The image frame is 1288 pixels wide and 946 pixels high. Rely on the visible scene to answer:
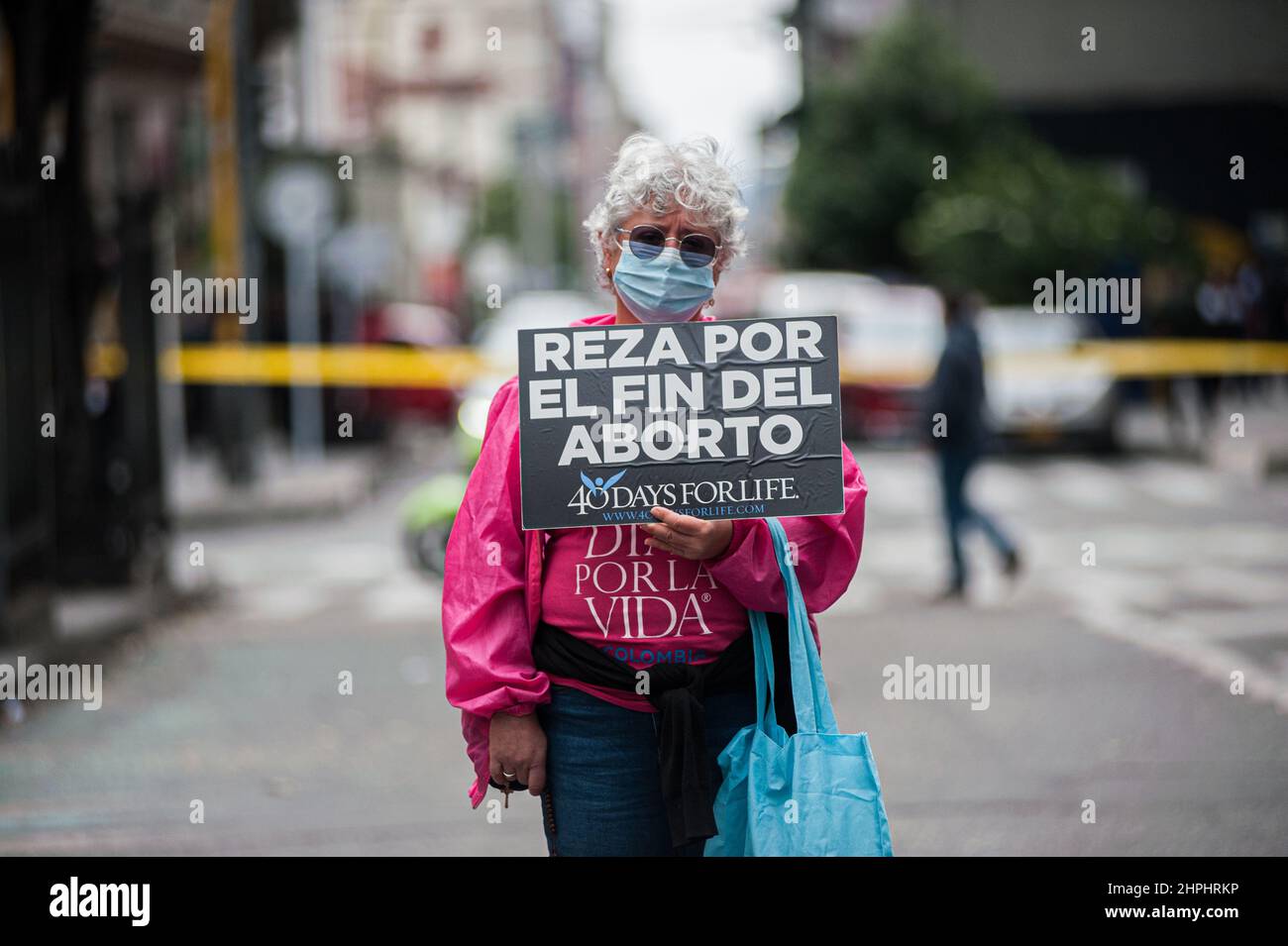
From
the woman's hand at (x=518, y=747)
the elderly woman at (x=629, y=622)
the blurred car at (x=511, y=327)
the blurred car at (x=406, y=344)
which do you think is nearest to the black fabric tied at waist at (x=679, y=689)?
the elderly woman at (x=629, y=622)

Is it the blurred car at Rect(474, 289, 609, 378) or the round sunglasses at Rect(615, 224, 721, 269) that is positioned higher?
the blurred car at Rect(474, 289, 609, 378)

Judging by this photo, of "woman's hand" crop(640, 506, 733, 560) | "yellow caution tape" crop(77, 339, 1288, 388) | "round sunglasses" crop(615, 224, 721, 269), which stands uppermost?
"yellow caution tape" crop(77, 339, 1288, 388)

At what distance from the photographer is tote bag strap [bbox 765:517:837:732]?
2.97 m

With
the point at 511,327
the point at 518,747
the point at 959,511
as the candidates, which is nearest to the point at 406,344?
the point at 511,327

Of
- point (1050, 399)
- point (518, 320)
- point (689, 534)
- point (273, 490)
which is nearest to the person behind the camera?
point (689, 534)

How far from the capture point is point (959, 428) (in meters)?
10.8

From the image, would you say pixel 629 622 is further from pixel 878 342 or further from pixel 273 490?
pixel 878 342

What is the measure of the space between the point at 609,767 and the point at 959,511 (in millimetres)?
7958

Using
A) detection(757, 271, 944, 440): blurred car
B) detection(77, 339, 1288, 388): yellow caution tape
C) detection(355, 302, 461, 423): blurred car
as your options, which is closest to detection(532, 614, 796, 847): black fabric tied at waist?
detection(77, 339, 1288, 388): yellow caution tape

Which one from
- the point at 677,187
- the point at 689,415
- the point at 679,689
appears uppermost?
the point at 677,187

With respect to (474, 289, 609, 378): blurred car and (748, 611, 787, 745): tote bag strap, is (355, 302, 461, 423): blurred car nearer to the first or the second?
(474, 289, 609, 378): blurred car

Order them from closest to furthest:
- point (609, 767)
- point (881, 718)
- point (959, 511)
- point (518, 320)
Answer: point (609, 767) → point (881, 718) → point (959, 511) → point (518, 320)
